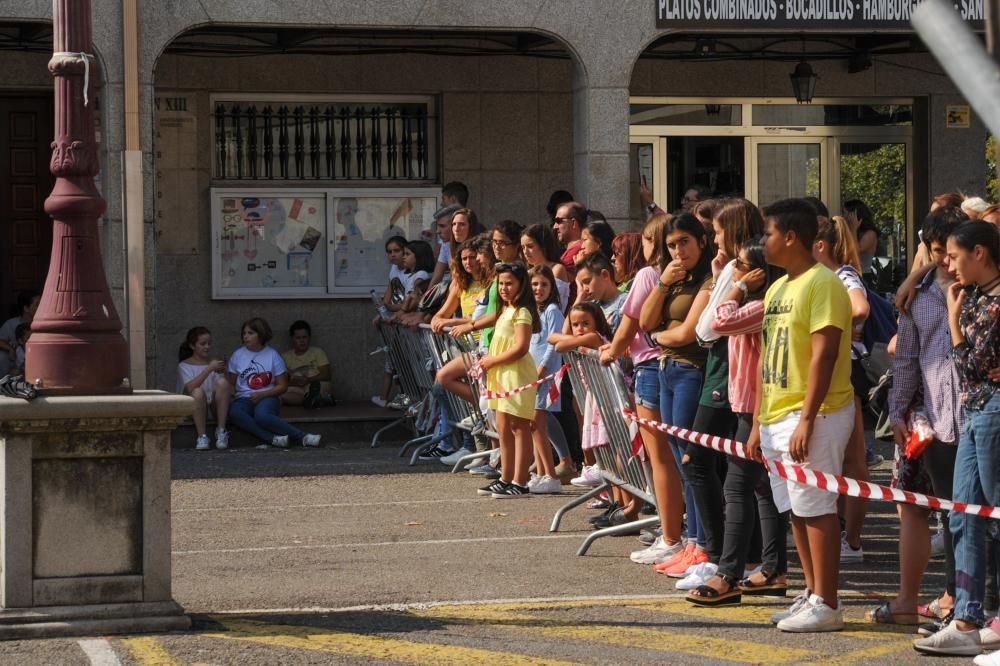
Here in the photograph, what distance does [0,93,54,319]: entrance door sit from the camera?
653 inches

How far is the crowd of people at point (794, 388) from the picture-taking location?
6051 millimetres

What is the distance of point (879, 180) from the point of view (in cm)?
1833

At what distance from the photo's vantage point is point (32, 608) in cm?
642

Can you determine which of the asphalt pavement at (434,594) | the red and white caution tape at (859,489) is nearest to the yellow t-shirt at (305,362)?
the asphalt pavement at (434,594)

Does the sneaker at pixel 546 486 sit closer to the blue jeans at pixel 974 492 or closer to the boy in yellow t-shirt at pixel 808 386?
the boy in yellow t-shirt at pixel 808 386

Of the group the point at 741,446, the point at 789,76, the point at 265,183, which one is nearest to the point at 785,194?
the point at 789,76

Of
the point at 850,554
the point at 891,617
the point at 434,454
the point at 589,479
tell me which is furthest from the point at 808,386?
the point at 434,454

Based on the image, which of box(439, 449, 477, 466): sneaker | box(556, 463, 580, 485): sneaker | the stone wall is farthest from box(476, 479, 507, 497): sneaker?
the stone wall

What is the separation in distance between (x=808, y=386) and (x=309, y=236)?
1110 cm

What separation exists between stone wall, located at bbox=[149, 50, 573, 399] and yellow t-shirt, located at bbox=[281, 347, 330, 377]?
0.44m

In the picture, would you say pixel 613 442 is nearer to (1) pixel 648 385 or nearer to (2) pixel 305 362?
(1) pixel 648 385

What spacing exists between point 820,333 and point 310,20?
821cm

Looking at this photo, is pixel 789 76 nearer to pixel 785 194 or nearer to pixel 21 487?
pixel 785 194

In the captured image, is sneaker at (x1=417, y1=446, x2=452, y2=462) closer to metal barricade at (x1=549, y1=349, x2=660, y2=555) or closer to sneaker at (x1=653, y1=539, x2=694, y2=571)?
metal barricade at (x1=549, y1=349, x2=660, y2=555)
